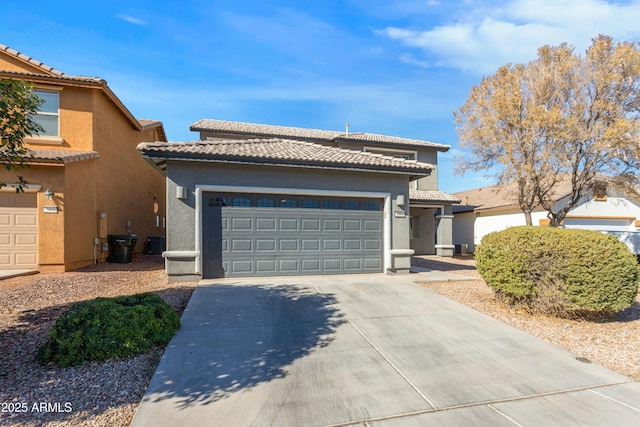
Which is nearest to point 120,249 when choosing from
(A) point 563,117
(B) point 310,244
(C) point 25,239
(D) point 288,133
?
(C) point 25,239

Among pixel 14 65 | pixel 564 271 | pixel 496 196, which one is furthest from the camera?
pixel 496 196

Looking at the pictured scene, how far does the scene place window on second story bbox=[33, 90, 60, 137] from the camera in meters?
11.7

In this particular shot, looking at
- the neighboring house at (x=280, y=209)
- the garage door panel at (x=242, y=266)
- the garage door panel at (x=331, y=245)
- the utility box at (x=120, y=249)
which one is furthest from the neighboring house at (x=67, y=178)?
the garage door panel at (x=331, y=245)

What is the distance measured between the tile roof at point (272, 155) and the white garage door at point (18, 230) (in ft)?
16.9

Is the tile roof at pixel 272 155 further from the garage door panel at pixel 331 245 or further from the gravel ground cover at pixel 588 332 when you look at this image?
the gravel ground cover at pixel 588 332

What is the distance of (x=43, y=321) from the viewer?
5633 mm

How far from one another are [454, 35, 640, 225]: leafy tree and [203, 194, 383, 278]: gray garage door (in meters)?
6.98

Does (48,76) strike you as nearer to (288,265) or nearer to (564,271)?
(288,265)

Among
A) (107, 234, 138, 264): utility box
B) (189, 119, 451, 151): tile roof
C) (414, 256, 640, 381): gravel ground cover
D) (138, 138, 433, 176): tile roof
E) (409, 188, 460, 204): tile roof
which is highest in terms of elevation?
(189, 119, 451, 151): tile roof

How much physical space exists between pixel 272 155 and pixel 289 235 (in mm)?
2481

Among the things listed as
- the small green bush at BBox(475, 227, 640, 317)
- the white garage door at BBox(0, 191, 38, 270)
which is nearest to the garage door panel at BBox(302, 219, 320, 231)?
the small green bush at BBox(475, 227, 640, 317)

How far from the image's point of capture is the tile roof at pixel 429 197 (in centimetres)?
1767

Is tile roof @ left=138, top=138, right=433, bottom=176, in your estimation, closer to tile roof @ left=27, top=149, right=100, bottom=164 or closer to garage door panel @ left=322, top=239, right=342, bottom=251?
garage door panel @ left=322, top=239, right=342, bottom=251

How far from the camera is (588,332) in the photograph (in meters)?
5.63
